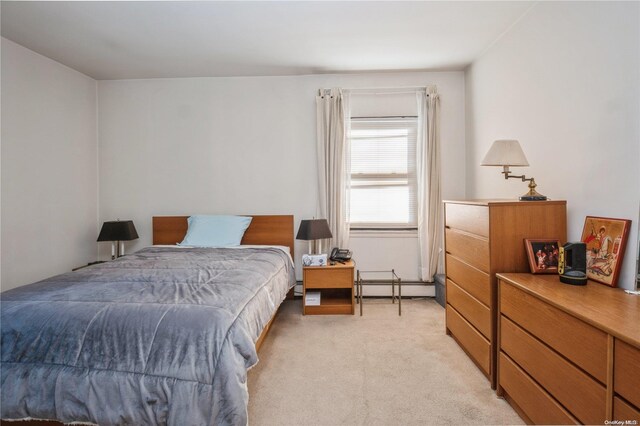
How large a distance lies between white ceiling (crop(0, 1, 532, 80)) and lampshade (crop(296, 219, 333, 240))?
168 cm

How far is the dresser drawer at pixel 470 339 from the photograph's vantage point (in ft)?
6.59

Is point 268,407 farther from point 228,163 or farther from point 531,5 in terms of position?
point 531,5

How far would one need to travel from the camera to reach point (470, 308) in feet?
7.32

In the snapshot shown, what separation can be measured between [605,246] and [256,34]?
2882mm

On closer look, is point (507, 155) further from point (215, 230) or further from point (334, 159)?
point (215, 230)

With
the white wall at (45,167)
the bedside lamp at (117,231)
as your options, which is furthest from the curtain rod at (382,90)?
the white wall at (45,167)

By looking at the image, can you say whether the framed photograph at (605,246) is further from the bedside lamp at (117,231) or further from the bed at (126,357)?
the bedside lamp at (117,231)

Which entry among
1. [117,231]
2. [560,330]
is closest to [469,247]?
[560,330]

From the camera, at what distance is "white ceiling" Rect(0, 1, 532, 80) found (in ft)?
7.84

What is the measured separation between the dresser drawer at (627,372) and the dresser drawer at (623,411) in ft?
0.07

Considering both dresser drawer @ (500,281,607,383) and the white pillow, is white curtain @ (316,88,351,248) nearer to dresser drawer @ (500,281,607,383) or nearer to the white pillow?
the white pillow

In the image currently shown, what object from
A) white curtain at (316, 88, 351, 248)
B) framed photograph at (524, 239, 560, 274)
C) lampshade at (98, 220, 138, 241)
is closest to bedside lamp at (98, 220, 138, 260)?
lampshade at (98, 220, 138, 241)

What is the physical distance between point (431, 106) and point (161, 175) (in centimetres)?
323

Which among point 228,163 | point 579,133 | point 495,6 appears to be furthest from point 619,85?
point 228,163
